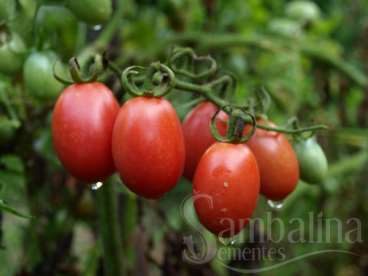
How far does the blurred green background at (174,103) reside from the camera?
1.04m

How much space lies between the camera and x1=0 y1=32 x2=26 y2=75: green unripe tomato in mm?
1019

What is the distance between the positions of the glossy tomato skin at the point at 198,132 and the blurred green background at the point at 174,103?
0.20 feet

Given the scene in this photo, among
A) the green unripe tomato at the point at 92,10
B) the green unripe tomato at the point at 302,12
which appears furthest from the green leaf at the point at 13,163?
the green unripe tomato at the point at 302,12

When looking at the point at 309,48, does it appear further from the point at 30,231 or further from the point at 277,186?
the point at 277,186

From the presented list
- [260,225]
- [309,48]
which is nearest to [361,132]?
[309,48]

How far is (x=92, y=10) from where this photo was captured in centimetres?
94

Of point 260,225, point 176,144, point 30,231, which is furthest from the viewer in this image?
point 260,225

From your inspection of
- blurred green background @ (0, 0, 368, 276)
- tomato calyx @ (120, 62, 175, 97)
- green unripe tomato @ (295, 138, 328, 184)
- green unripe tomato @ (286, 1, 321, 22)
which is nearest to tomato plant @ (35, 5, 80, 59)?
blurred green background @ (0, 0, 368, 276)

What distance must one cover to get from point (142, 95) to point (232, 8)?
1319 millimetres

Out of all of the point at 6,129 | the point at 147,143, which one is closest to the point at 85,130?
the point at 147,143

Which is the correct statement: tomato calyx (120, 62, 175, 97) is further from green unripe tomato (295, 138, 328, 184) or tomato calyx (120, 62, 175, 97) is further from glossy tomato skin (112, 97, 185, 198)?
green unripe tomato (295, 138, 328, 184)

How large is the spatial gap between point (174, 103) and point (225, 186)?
24 centimetres

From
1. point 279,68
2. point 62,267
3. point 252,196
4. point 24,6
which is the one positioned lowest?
point 62,267

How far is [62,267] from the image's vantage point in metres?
1.38
